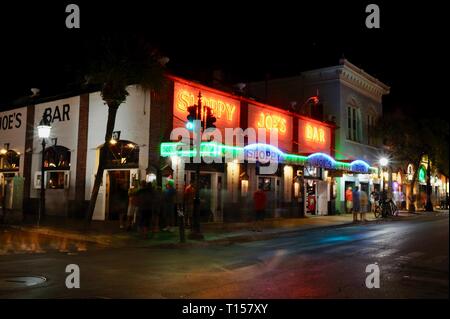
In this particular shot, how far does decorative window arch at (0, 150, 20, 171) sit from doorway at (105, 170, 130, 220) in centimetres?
837

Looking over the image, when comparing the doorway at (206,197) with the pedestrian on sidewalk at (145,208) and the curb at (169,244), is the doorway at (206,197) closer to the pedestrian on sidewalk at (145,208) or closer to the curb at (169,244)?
the curb at (169,244)

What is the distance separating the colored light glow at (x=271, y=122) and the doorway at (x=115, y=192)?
8044mm

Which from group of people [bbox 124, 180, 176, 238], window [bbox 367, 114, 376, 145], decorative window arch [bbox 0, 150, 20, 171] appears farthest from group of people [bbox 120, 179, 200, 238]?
window [bbox 367, 114, 376, 145]

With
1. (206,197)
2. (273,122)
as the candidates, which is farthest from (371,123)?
(206,197)

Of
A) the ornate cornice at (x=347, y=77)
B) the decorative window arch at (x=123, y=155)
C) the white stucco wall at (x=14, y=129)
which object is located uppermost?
the ornate cornice at (x=347, y=77)

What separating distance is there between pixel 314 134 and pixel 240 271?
21542 millimetres

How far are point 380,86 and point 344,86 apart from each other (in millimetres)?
6750

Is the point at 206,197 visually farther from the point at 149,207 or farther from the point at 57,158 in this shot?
the point at 57,158

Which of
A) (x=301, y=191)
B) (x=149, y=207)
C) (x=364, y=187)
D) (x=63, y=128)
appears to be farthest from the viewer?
(x=364, y=187)

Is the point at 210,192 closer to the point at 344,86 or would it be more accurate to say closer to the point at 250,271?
the point at 250,271

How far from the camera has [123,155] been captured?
20.9 m

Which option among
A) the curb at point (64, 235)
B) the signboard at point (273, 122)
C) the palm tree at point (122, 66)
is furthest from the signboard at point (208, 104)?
the curb at point (64, 235)

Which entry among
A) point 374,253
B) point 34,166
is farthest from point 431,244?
point 34,166

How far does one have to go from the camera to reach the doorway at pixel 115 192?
21000mm
